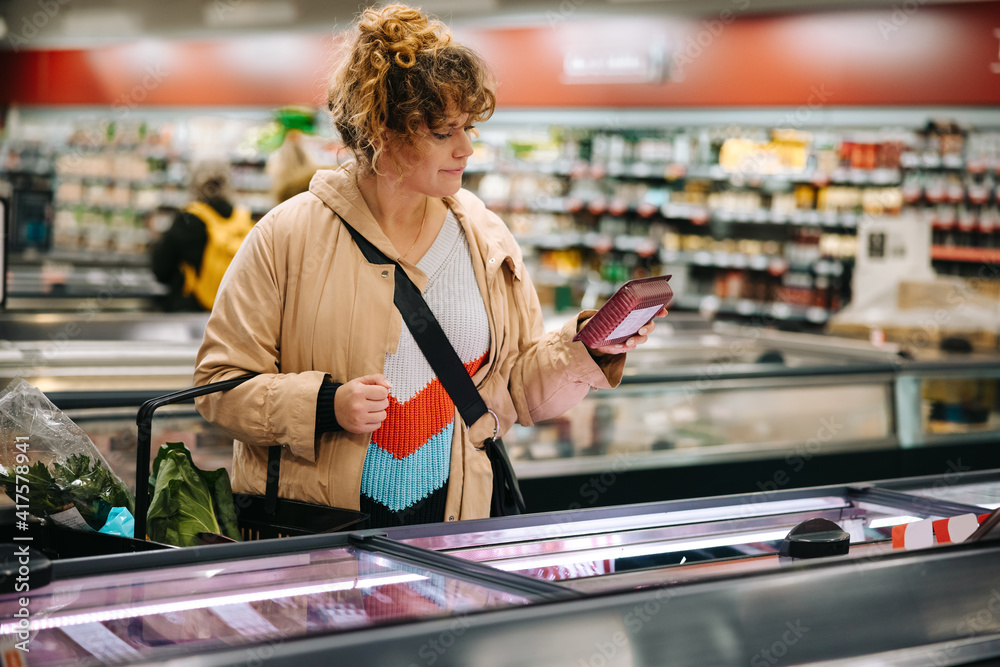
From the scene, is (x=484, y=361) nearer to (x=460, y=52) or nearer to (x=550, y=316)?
(x=460, y=52)

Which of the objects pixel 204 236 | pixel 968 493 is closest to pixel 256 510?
pixel 968 493

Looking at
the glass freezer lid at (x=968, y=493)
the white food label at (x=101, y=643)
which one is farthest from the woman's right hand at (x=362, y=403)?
the glass freezer lid at (x=968, y=493)

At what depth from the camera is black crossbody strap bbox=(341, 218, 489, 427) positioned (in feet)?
5.93

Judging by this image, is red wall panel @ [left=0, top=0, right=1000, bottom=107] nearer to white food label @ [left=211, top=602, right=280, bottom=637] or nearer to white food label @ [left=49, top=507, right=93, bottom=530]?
white food label @ [left=49, top=507, right=93, bottom=530]

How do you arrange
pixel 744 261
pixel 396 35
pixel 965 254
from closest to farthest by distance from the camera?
pixel 396 35 < pixel 965 254 < pixel 744 261

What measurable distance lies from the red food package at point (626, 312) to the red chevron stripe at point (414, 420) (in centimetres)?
28

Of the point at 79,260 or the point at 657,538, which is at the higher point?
the point at 79,260

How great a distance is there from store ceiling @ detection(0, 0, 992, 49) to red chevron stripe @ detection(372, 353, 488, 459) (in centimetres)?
707

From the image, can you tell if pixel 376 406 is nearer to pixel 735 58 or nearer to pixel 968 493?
pixel 968 493

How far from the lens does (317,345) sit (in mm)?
1778

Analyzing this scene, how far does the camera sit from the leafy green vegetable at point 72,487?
1.58 metres

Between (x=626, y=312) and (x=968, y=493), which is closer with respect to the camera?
(x=626, y=312)

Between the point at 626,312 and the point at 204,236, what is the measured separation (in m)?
3.82

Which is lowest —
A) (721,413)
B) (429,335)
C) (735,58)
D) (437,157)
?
(721,413)
